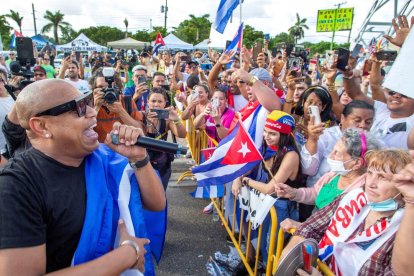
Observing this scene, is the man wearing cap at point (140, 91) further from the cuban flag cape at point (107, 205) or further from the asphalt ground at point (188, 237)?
the cuban flag cape at point (107, 205)

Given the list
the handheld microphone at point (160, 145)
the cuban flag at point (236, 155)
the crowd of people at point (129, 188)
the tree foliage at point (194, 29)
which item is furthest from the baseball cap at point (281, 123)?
the tree foliage at point (194, 29)

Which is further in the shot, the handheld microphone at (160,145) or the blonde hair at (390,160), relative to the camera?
the blonde hair at (390,160)

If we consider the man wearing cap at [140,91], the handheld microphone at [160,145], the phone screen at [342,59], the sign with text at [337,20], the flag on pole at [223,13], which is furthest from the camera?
the sign with text at [337,20]

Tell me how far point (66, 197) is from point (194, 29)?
58942mm

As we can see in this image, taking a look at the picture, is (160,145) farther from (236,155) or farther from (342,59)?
(342,59)

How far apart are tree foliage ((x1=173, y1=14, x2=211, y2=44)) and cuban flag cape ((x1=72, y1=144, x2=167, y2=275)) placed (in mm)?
53139

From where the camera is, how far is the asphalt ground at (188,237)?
3434 mm

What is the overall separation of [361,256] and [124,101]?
8.92 ft

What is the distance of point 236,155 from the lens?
2963 mm

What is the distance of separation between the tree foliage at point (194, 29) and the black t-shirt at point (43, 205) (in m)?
53.4

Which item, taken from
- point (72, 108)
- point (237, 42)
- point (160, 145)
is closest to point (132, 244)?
point (160, 145)

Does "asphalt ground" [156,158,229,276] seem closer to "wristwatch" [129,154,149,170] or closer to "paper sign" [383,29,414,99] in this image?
"wristwatch" [129,154,149,170]

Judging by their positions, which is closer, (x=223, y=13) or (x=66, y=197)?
A: (x=66, y=197)

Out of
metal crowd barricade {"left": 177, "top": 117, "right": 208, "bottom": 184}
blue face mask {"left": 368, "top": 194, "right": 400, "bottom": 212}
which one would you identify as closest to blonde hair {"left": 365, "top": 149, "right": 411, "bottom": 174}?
blue face mask {"left": 368, "top": 194, "right": 400, "bottom": 212}
